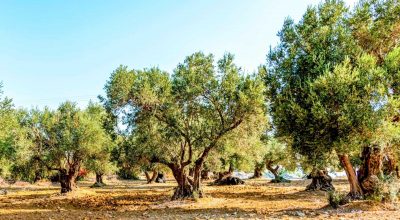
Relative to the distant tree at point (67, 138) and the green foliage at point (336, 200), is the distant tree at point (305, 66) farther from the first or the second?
the distant tree at point (67, 138)

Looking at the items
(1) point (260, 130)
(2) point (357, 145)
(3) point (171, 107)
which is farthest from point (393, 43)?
(3) point (171, 107)

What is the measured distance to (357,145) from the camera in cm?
1759

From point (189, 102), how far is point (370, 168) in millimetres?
13566

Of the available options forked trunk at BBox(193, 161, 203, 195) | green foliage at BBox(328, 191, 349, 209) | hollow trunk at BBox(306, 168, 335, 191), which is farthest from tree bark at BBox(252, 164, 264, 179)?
green foliage at BBox(328, 191, 349, 209)

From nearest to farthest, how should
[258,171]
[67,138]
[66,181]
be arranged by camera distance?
[67,138], [66,181], [258,171]

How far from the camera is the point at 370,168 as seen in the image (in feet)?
69.6

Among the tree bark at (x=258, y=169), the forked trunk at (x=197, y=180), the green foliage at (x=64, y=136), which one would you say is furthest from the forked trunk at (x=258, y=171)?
the forked trunk at (x=197, y=180)

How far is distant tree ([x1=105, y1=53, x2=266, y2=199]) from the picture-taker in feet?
86.0

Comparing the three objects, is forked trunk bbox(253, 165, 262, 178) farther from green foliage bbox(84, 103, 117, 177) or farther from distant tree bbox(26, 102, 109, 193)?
distant tree bbox(26, 102, 109, 193)

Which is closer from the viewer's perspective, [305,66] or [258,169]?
[305,66]

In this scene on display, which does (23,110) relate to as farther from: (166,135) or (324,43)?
(324,43)

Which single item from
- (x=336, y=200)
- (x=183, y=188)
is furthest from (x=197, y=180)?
(x=336, y=200)

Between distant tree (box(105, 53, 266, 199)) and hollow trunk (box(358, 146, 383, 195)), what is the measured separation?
7.69m

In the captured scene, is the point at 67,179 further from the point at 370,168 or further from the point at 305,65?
the point at 370,168
